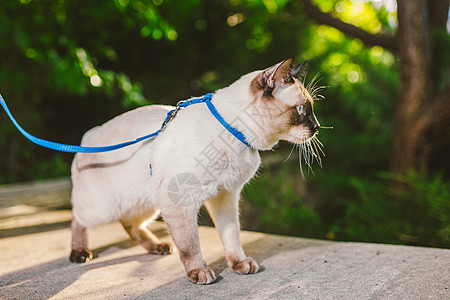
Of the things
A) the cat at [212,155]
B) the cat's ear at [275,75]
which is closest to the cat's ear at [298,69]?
the cat at [212,155]

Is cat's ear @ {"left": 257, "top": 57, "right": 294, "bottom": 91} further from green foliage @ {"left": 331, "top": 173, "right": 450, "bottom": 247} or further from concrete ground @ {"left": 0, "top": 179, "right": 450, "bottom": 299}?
green foliage @ {"left": 331, "top": 173, "right": 450, "bottom": 247}

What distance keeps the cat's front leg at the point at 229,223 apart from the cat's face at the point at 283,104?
510 millimetres

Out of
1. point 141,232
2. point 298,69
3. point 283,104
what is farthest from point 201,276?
point 298,69

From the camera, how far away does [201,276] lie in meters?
1.98

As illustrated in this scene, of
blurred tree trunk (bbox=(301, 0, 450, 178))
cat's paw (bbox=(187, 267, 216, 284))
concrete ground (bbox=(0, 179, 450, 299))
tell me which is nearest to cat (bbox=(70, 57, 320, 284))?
cat's paw (bbox=(187, 267, 216, 284))

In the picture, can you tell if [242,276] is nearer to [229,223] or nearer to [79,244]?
[229,223]

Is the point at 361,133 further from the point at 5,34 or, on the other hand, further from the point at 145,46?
the point at 5,34

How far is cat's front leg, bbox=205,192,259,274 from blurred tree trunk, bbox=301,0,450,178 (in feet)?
8.50

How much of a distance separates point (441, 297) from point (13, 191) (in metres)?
4.60

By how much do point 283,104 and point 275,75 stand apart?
0.15 m

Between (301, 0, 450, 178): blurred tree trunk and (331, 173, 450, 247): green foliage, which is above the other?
(301, 0, 450, 178): blurred tree trunk

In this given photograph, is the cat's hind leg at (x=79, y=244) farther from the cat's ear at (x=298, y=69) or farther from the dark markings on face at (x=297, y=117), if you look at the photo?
the cat's ear at (x=298, y=69)

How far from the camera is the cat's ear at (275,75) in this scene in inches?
75.6

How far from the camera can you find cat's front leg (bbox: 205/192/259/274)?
7.34 feet
